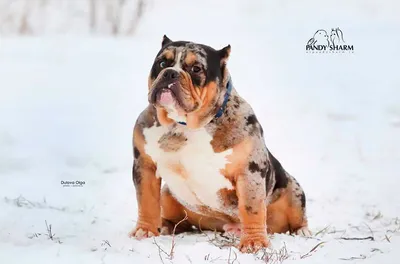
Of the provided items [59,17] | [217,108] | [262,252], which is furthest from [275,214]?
[59,17]

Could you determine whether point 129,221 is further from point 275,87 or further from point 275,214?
point 275,87

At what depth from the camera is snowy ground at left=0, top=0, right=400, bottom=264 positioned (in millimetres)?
2170

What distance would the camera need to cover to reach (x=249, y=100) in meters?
2.11

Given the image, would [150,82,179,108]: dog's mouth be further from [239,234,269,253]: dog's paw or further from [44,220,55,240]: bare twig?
[44,220,55,240]: bare twig

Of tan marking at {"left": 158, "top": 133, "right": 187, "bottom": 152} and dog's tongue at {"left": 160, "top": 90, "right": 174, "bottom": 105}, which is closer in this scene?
dog's tongue at {"left": 160, "top": 90, "right": 174, "bottom": 105}

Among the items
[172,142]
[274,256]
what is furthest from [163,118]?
[274,256]

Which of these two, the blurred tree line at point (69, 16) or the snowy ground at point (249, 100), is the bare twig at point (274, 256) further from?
the blurred tree line at point (69, 16)

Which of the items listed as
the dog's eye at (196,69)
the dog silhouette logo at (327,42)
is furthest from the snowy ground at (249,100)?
the dog's eye at (196,69)

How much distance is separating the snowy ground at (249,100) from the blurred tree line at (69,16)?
0.03 metres

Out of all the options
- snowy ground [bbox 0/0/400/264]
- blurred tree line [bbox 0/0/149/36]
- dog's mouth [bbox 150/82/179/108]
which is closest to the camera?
dog's mouth [bbox 150/82/179/108]

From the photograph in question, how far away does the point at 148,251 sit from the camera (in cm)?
189

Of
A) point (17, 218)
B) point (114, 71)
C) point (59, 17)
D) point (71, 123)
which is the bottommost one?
point (17, 218)

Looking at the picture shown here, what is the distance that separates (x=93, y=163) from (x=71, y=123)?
0.14 meters

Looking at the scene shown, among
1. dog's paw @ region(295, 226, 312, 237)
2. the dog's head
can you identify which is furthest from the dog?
dog's paw @ region(295, 226, 312, 237)
